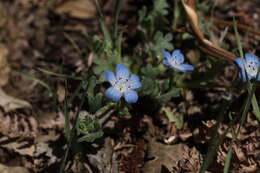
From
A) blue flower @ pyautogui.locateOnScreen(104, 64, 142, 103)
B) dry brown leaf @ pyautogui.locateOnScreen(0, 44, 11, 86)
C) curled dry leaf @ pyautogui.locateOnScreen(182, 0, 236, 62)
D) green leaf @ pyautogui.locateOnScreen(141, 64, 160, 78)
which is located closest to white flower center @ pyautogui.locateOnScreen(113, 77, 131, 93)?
blue flower @ pyautogui.locateOnScreen(104, 64, 142, 103)

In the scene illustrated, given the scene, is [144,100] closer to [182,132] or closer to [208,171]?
[182,132]

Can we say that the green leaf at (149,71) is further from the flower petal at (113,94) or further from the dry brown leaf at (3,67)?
the dry brown leaf at (3,67)

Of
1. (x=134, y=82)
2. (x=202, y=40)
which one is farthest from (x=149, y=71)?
(x=202, y=40)

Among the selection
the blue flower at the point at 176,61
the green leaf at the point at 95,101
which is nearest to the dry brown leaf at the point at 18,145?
the green leaf at the point at 95,101

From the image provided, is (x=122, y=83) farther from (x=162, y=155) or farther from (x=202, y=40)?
(x=202, y=40)

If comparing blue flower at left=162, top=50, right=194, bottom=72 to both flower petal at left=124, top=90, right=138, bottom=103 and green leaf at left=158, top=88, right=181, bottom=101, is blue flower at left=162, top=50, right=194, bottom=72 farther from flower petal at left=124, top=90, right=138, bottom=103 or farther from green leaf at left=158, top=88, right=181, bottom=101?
flower petal at left=124, top=90, right=138, bottom=103

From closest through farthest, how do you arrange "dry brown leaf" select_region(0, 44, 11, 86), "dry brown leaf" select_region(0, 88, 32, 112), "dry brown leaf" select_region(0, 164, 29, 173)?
"dry brown leaf" select_region(0, 164, 29, 173) < "dry brown leaf" select_region(0, 88, 32, 112) < "dry brown leaf" select_region(0, 44, 11, 86)

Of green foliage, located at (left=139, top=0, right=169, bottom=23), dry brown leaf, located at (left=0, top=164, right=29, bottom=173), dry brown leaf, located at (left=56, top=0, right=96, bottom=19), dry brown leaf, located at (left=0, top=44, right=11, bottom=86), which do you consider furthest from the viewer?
dry brown leaf, located at (left=56, top=0, right=96, bottom=19)

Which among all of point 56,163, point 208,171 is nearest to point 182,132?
point 208,171
